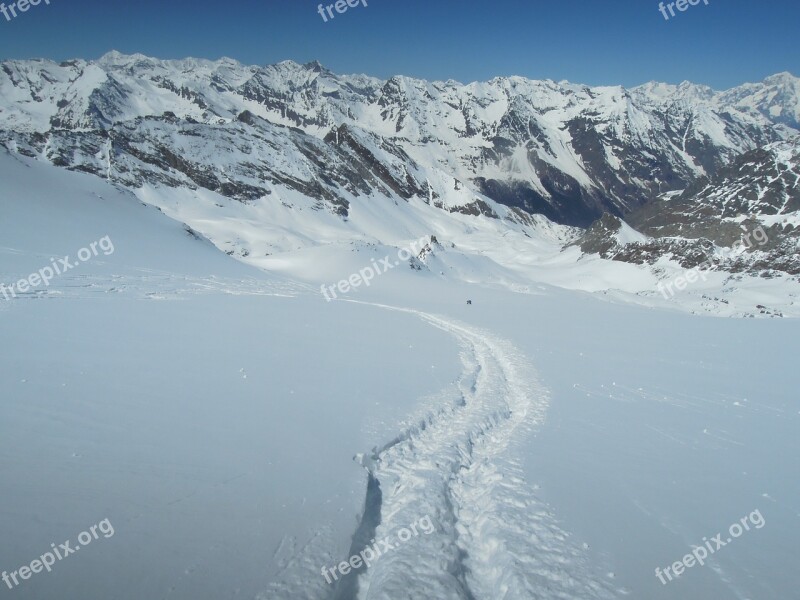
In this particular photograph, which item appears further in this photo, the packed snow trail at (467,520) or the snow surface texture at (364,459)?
the packed snow trail at (467,520)

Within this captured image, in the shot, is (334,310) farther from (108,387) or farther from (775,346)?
(775,346)

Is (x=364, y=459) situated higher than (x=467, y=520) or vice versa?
(x=364, y=459)

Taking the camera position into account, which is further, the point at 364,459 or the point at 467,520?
the point at 364,459

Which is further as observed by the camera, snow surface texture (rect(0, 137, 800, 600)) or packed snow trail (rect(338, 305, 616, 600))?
packed snow trail (rect(338, 305, 616, 600))
